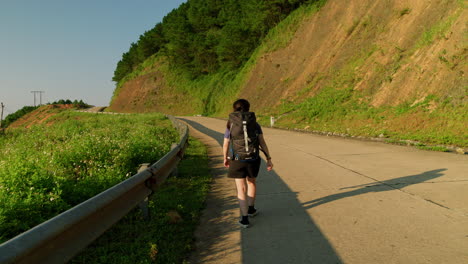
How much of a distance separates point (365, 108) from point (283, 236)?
1722cm

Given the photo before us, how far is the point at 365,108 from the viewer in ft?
65.4

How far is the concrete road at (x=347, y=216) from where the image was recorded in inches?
151

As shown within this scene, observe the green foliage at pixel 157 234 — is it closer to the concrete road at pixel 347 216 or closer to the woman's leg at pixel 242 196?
the concrete road at pixel 347 216

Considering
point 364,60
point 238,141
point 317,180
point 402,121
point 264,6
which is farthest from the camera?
point 264,6

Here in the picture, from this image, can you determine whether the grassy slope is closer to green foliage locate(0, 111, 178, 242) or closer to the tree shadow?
the tree shadow

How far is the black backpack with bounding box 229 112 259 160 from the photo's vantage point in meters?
5.08

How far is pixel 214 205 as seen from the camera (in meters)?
6.09

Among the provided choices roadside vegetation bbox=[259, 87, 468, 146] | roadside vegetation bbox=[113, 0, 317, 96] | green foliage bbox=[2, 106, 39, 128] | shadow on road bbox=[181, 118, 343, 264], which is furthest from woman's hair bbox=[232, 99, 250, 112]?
green foliage bbox=[2, 106, 39, 128]

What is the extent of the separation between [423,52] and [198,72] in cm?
5207

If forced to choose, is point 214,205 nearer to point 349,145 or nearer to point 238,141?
point 238,141

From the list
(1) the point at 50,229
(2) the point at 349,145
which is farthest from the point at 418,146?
(1) the point at 50,229

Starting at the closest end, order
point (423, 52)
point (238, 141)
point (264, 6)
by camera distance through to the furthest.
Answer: point (238, 141)
point (423, 52)
point (264, 6)

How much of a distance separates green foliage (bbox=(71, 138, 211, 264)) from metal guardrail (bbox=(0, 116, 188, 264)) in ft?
1.44

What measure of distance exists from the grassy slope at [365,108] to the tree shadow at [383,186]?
4.86 m
